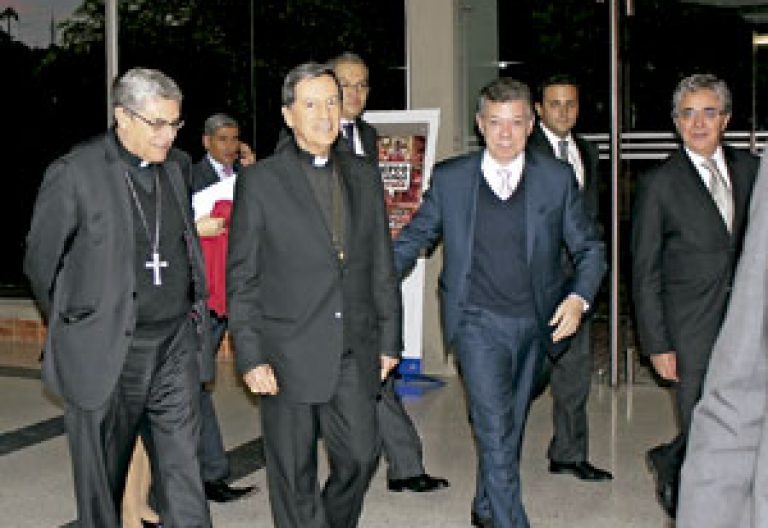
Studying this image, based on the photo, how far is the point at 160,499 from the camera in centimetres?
426

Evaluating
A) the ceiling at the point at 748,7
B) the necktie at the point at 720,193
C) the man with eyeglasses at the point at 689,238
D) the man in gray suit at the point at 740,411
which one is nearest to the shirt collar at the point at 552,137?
the man with eyeglasses at the point at 689,238

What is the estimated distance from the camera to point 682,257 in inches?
184

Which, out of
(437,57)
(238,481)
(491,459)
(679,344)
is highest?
(437,57)

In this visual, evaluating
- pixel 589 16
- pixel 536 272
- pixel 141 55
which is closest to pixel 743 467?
pixel 536 272

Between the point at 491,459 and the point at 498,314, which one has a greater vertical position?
the point at 498,314

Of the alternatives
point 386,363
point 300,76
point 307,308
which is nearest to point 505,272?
point 386,363

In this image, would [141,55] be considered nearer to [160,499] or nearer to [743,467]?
[160,499]

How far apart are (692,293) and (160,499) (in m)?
1.99

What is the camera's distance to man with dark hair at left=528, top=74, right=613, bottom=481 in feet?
19.4

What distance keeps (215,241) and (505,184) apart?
5.25ft

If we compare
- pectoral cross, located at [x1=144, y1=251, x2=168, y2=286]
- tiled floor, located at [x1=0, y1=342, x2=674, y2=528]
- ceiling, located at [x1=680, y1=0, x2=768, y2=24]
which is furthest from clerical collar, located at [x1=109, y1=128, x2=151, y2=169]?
ceiling, located at [x1=680, y1=0, x2=768, y2=24]

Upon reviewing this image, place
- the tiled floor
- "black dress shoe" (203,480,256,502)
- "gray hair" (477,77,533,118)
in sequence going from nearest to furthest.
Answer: "gray hair" (477,77,533,118) < the tiled floor < "black dress shoe" (203,480,256,502)

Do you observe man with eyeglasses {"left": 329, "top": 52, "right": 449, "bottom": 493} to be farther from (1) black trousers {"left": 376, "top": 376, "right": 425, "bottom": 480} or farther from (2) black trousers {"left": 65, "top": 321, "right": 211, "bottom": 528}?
(2) black trousers {"left": 65, "top": 321, "right": 211, "bottom": 528}

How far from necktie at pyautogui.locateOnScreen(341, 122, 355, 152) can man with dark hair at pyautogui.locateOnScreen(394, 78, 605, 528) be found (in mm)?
1068
